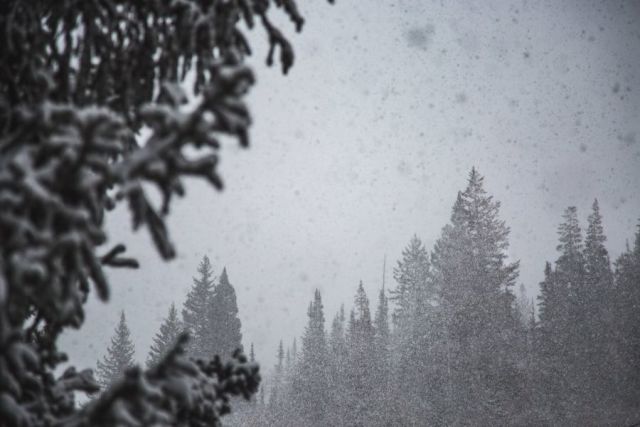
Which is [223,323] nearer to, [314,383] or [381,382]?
[314,383]

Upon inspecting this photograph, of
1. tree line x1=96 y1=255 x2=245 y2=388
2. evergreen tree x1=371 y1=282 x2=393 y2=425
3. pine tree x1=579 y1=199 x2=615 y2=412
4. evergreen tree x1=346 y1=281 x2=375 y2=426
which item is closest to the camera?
evergreen tree x1=371 y1=282 x2=393 y2=425

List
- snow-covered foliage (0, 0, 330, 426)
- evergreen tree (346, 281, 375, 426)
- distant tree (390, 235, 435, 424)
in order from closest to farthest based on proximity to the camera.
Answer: snow-covered foliage (0, 0, 330, 426)
distant tree (390, 235, 435, 424)
evergreen tree (346, 281, 375, 426)

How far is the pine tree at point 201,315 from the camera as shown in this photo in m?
38.7

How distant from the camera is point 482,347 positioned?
23.5 metres

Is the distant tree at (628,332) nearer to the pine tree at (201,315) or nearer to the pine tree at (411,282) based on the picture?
the pine tree at (411,282)

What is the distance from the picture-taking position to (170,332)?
38312mm

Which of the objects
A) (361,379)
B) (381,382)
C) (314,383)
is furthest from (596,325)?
(314,383)

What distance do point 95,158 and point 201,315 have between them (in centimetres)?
4126

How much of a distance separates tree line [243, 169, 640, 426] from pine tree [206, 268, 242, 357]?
757 centimetres

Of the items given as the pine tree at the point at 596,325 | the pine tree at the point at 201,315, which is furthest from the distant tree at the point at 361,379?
the pine tree at the point at 596,325

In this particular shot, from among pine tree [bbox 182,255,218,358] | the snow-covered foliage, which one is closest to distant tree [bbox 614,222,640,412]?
pine tree [bbox 182,255,218,358]

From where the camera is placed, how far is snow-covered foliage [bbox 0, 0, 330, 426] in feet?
6.02

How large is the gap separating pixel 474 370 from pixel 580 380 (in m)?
19.0

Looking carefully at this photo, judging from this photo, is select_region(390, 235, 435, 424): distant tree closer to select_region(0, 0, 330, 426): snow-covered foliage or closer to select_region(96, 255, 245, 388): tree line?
select_region(96, 255, 245, 388): tree line
